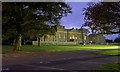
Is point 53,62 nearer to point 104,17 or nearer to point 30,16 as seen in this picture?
point 104,17

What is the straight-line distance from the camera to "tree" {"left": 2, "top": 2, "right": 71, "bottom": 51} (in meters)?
36.8

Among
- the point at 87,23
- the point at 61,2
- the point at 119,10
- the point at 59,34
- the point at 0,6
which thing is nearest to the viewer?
the point at 119,10

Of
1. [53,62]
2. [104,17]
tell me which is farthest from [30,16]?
[104,17]

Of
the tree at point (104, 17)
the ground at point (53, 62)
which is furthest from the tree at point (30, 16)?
the tree at point (104, 17)

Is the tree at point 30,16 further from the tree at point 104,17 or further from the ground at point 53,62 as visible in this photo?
the tree at point 104,17

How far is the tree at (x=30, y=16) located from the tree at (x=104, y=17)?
75.0ft

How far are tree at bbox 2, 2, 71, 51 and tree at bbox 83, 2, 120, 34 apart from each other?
22.8m

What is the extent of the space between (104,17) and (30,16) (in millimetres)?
26196

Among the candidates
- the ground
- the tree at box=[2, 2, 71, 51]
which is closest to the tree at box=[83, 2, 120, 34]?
the ground

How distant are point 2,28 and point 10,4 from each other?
17.9ft

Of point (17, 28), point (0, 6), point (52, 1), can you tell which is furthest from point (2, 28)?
point (52, 1)

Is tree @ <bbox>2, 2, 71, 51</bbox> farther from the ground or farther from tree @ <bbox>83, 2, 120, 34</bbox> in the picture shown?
tree @ <bbox>83, 2, 120, 34</bbox>

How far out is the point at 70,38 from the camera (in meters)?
130

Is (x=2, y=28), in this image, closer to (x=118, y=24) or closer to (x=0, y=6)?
(x=0, y=6)
